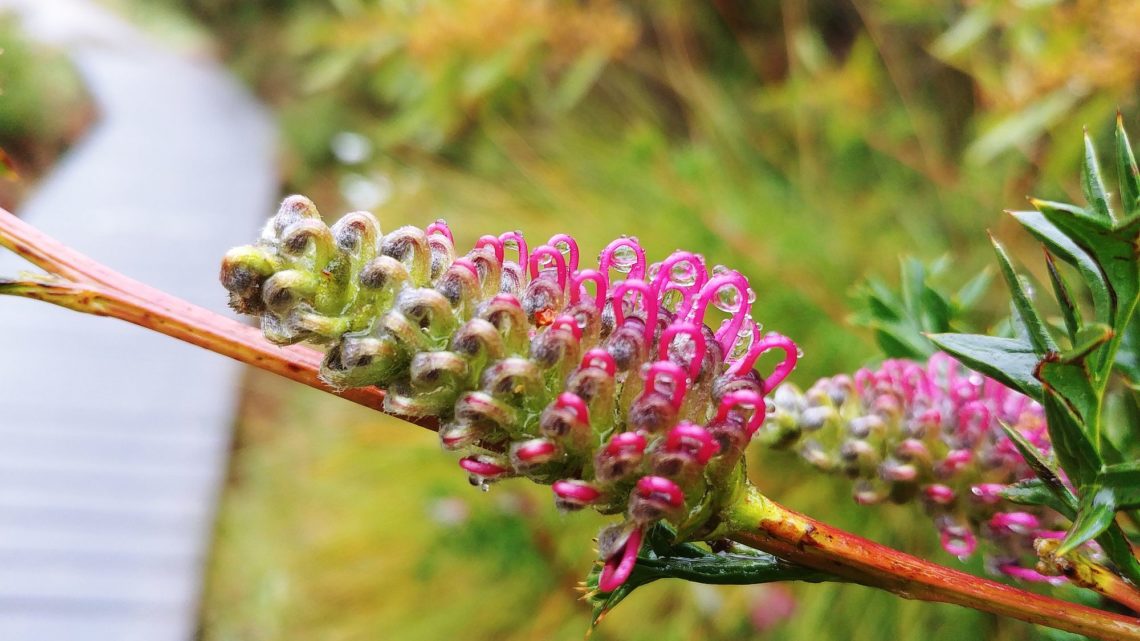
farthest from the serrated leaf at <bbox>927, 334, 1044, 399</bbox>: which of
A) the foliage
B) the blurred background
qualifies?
the blurred background

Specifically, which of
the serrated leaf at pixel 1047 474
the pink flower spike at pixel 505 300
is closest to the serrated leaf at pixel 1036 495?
the serrated leaf at pixel 1047 474

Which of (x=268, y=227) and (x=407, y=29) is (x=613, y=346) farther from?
(x=407, y=29)

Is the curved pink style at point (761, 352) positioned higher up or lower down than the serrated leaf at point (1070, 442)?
higher up

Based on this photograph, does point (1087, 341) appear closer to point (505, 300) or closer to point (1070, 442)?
point (1070, 442)

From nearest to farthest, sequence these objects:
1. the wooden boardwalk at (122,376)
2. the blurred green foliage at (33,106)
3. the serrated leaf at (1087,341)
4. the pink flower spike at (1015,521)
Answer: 1. the serrated leaf at (1087,341)
2. the pink flower spike at (1015,521)
3. the blurred green foliage at (33,106)
4. the wooden boardwalk at (122,376)

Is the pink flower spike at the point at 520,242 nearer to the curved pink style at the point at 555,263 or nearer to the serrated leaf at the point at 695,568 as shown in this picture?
the curved pink style at the point at 555,263

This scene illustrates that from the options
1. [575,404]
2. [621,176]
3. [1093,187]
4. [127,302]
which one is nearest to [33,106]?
[127,302]

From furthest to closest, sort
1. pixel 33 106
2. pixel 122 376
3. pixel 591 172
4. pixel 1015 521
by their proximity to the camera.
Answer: pixel 591 172
pixel 122 376
pixel 33 106
pixel 1015 521
